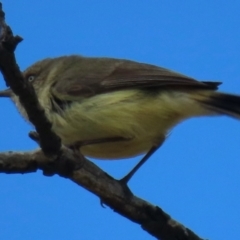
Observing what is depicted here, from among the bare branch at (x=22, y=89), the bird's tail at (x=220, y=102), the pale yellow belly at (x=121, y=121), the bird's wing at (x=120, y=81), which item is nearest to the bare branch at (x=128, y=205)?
the bare branch at (x=22, y=89)

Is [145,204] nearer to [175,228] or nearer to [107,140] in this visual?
[175,228]

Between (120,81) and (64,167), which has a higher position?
(120,81)

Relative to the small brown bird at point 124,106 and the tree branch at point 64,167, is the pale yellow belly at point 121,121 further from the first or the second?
the tree branch at point 64,167

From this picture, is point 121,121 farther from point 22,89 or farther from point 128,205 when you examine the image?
point 22,89

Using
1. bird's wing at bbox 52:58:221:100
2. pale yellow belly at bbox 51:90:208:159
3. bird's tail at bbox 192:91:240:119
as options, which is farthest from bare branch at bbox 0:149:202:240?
bird's tail at bbox 192:91:240:119

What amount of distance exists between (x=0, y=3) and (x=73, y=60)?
316cm

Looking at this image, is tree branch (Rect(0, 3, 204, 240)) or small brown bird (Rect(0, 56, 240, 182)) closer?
tree branch (Rect(0, 3, 204, 240))

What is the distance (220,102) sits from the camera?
19.4ft

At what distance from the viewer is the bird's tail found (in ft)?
19.0

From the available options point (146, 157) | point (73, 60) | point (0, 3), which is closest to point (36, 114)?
point (0, 3)

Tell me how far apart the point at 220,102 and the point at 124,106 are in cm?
91

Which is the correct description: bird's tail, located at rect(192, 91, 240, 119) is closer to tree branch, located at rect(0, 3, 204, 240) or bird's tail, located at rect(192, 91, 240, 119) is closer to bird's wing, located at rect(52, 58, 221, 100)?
bird's wing, located at rect(52, 58, 221, 100)

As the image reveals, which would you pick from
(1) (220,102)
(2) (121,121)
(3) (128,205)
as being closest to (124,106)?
(2) (121,121)

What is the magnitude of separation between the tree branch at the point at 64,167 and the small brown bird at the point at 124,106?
0.52 m
